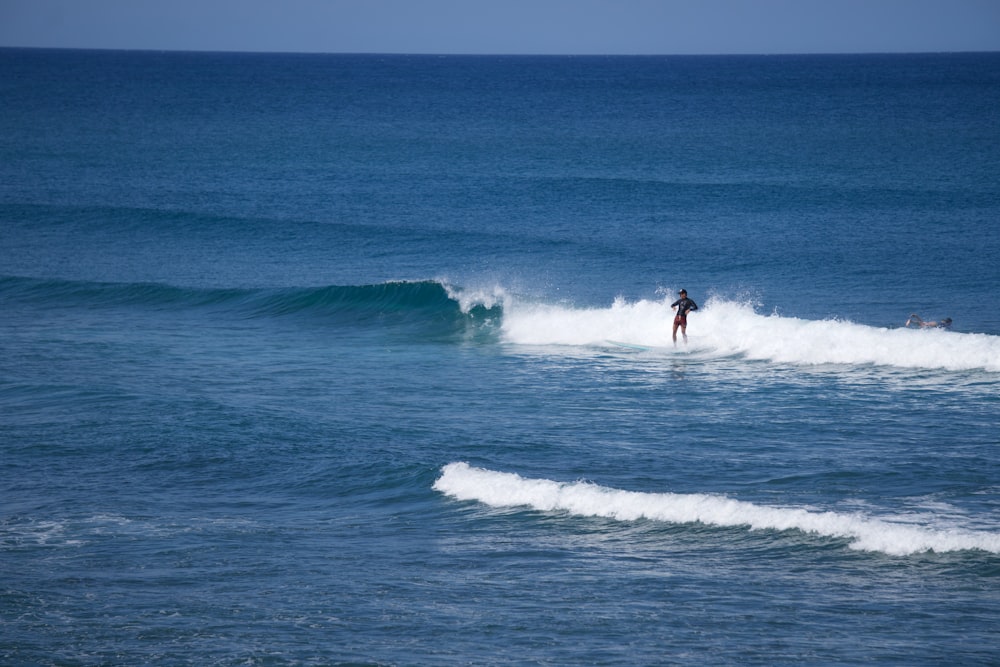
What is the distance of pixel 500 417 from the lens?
21656mm

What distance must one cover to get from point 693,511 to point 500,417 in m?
6.26

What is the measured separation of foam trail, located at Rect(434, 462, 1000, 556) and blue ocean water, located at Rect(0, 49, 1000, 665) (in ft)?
0.18

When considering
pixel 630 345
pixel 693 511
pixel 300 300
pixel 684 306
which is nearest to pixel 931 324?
pixel 684 306

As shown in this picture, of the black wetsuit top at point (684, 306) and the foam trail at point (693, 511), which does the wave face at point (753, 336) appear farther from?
the foam trail at point (693, 511)

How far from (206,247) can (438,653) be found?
3182 cm

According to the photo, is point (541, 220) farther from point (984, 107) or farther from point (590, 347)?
point (984, 107)

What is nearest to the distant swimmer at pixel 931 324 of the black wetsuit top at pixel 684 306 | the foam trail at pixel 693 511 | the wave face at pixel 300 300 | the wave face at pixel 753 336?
the wave face at pixel 753 336

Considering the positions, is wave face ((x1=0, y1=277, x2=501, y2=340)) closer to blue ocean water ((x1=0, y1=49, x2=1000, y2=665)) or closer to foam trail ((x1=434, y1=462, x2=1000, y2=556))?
blue ocean water ((x1=0, y1=49, x2=1000, y2=665))

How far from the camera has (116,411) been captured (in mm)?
21875

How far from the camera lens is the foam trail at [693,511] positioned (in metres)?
14.7

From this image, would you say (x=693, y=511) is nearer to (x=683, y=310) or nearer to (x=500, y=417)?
(x=500, y=417)

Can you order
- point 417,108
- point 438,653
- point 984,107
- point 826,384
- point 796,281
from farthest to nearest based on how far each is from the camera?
1. point 417,108
2. point 984,107
3. point 796,281
4. point 826,384
5. point 438,653

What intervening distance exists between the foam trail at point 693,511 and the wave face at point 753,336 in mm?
10684

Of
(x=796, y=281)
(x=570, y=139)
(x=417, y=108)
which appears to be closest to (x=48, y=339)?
(x=796, y=281)
